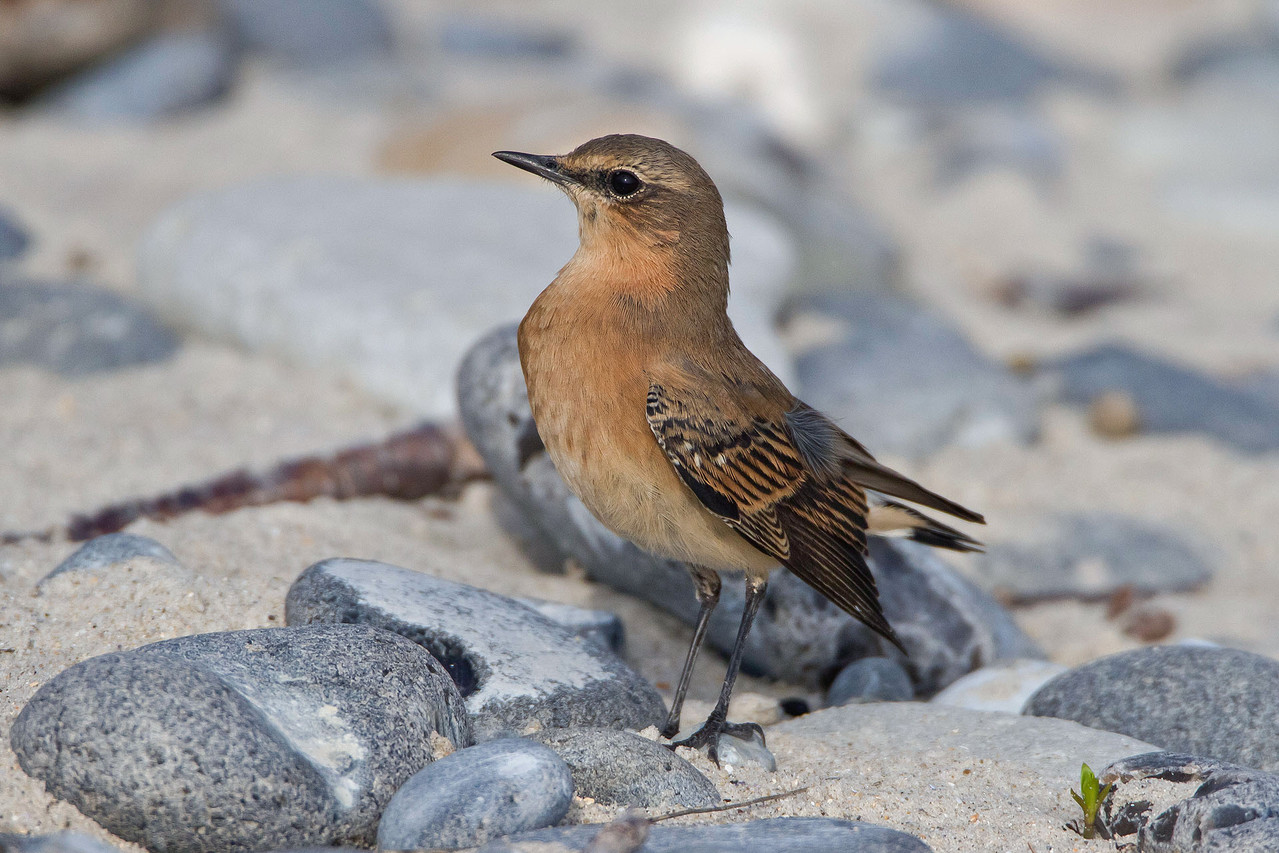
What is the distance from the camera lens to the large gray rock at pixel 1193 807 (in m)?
3.12

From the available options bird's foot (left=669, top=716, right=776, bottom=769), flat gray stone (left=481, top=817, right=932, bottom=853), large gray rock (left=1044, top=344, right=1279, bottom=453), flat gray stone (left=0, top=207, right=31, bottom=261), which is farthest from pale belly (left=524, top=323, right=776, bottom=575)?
flat gray stone (left=0, top=207, right=31, bottom=261)

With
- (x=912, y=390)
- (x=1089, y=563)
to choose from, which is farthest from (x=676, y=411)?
(x=912, y=390)

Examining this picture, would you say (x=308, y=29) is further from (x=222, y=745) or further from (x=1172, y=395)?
(x=222, y=745)

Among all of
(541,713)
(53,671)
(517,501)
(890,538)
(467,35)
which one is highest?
(467,35)

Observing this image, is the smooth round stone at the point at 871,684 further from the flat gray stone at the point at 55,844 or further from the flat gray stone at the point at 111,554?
the flat gray stone at the point at 55,844

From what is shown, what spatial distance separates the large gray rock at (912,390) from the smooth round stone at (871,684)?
2227 mm

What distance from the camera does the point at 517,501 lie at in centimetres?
532

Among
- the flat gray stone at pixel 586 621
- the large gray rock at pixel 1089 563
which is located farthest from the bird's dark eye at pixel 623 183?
the large gray rock at pixel 1089 563

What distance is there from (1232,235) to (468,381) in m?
8.03

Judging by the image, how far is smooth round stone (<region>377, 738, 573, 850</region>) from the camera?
296 cm

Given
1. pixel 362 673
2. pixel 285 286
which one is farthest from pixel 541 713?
pixel 285 286

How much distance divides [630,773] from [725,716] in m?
0.73

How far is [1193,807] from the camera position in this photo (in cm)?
321

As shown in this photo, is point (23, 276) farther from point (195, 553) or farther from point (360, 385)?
point (195, 553)
